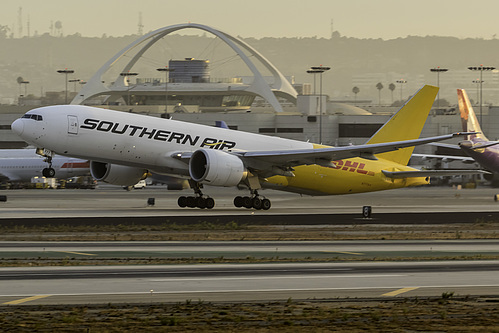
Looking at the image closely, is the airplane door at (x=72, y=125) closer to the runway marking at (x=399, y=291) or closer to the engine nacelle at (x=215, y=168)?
the engine nacelle at (x=215, y=168)

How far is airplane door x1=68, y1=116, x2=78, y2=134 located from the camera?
46.0 meters

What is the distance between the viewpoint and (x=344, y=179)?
53219mm

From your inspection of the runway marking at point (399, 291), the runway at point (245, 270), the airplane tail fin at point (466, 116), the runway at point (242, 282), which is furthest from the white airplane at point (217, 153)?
the runway marking at point (399, 291)

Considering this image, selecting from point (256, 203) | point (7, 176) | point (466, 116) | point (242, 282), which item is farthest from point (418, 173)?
point (7, 176)

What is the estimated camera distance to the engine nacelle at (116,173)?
51.7 metres

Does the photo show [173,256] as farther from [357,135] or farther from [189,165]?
[357,135]

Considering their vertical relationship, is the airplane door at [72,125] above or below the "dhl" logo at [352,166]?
above

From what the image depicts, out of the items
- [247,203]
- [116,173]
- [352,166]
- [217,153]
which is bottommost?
[247,203]

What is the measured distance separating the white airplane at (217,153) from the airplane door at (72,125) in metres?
0.05

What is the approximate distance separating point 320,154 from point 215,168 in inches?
235

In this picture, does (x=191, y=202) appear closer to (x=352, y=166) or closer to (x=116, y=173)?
(x=116, y=173)

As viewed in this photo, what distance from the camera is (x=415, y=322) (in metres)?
16.7

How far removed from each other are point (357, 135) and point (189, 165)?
286ft

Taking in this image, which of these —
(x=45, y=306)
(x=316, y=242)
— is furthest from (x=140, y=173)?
(x=45, y=306)
